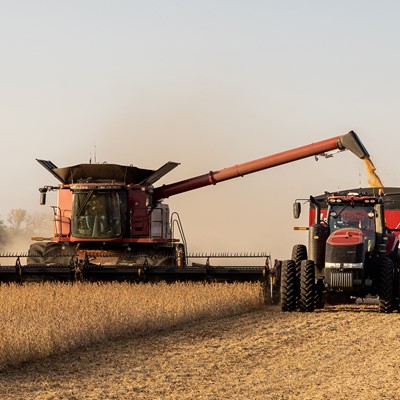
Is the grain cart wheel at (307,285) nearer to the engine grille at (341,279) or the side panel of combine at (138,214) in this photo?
the engine grille at (341,279)

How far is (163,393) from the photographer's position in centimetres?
823

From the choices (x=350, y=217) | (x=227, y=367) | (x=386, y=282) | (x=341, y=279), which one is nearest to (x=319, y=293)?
(x=341, y=279)

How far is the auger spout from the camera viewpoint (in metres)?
20.5

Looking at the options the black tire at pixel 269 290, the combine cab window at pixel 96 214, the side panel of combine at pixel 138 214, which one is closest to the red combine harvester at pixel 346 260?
the black tire at pixel 269 290

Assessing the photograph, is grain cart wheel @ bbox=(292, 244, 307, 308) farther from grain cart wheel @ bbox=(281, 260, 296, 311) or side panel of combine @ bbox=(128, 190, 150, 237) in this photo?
side panel of combine @ bbox=(128, 190, 150, 237)

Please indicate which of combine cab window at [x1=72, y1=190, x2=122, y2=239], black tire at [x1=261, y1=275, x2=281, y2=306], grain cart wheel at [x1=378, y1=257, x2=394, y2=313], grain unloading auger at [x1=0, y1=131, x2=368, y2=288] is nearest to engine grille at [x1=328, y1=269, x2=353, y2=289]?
grain cart wheel at [x1=378, y1=257, x2=394, y2=313]

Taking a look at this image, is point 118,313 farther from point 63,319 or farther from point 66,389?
point 66,389

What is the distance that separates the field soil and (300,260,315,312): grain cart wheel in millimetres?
2202

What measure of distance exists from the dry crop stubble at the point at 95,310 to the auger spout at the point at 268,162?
459cm

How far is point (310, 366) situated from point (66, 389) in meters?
2.59

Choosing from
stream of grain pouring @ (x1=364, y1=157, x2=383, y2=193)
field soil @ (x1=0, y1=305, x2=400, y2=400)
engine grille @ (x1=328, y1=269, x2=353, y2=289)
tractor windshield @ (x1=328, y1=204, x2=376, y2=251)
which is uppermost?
stream of grain pouring @ (x1=364, y1=157, x2=383, y2=193)

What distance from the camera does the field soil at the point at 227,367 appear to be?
831cm

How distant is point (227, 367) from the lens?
31.8 feet

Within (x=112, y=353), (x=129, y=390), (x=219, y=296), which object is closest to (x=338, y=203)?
(x=219, y=296)
